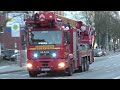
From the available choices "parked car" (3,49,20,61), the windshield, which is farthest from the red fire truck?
"parked car" (3,49,20,61)

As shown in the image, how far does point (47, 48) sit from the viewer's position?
25141 mm

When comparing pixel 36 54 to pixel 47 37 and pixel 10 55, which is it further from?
pixel 10 55

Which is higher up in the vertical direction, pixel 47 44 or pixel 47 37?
pixel 47 37

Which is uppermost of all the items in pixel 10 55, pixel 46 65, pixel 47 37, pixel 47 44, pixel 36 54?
pixel 47 37

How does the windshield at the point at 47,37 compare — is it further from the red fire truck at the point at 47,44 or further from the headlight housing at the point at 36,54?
the headlight housing at the point at 36,54

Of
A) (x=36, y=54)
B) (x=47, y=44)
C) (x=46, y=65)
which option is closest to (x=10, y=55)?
(x=36, y=54)

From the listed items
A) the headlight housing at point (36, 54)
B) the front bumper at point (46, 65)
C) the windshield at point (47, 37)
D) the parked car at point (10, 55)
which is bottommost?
the parked car at point (10, 55)

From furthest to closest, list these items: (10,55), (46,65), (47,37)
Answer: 1. (10,55)
2. (46,65)
3. (47,37)

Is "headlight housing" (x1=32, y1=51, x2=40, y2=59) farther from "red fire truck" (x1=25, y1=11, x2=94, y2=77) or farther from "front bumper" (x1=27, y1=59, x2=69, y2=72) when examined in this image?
"front bumper" (x1=27, y1=59, x2=69, y2=72)

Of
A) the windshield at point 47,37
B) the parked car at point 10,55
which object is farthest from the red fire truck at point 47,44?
the parked car at point 10,55

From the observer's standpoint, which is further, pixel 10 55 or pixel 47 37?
pixel 10 55
